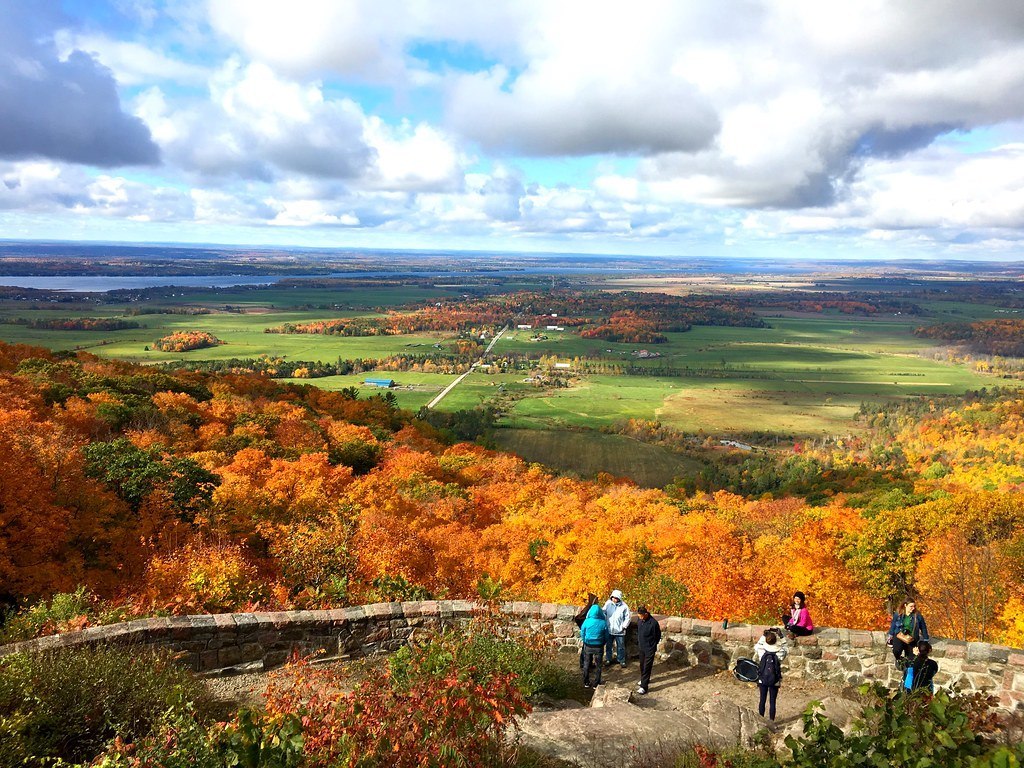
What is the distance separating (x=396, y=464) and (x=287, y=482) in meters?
13.4

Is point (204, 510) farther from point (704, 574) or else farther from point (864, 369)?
point (864, 369)

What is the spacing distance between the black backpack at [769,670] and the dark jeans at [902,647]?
2571 millimetres

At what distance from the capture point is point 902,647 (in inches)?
458

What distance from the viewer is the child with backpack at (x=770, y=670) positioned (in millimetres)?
11078

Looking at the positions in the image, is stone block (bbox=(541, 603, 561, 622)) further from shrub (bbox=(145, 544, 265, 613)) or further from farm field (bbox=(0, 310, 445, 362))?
farm field (bbox=(0, 310, 445, 362))

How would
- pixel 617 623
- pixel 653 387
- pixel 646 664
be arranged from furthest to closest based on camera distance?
pixel 653 387, pixel 617 623, pixel 646 664

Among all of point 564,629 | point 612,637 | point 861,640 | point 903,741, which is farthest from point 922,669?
point 564,629

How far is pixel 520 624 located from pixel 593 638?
7.36 ft

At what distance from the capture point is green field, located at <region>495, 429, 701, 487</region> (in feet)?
320

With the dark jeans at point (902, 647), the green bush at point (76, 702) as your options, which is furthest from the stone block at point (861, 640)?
the green bush at point (76, 702)

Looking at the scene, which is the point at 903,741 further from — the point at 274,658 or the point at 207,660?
the point at 207,660

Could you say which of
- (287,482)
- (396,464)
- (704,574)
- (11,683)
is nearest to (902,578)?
(704,574)

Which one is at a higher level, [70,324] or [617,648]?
[617,648]

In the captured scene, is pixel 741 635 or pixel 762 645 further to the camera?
pixel 741 635
